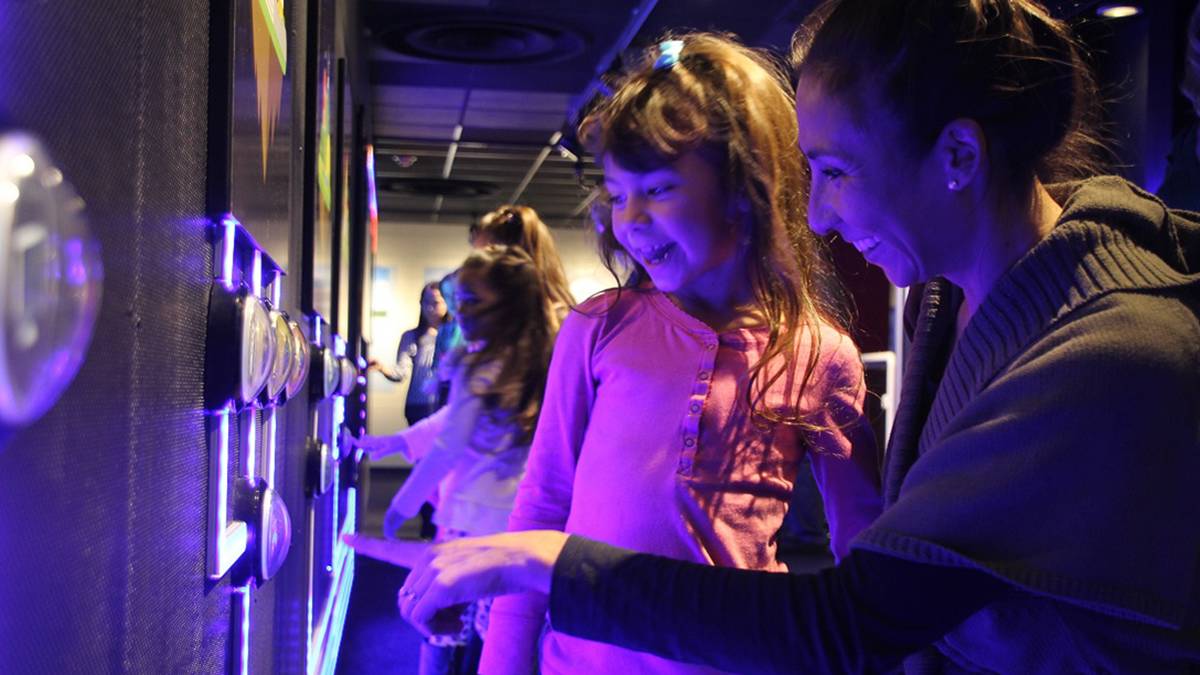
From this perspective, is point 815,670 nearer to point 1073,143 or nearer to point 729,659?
point 729,659

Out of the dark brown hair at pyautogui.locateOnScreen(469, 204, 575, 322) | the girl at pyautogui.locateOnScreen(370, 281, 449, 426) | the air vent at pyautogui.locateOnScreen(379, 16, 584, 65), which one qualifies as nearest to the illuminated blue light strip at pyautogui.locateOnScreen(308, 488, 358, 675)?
the dark brown hair at pyautogui.locateOnScreen(469, 204, 575, 322)

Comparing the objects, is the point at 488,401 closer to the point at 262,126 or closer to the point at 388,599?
the point at 262,126

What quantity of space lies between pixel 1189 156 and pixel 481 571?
131cm

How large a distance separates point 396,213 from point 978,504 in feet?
44.7

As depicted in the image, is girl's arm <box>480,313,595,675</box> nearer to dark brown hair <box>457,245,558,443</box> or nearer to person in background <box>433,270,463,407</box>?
dark brown hair <box>457,245,558,443</box>

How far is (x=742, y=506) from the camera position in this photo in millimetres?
1250

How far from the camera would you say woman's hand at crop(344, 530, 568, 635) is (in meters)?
0.88

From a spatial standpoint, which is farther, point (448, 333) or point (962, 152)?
point (448, 333)

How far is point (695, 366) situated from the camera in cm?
130

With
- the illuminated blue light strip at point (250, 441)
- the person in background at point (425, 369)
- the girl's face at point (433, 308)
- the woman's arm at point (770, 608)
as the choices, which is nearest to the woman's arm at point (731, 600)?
the woman's arm at point (770, 608)

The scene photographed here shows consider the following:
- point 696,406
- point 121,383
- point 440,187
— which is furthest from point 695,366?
point 440,187

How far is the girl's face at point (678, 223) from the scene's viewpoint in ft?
4.41

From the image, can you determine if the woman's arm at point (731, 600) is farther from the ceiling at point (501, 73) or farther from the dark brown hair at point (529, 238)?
the dark brown hair at point (529, 238)

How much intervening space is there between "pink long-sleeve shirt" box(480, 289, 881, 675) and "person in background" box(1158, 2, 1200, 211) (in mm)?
566
